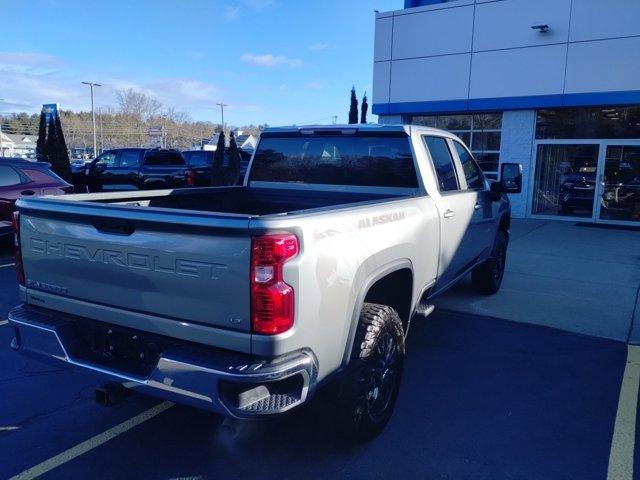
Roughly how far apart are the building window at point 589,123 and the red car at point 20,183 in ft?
40.9

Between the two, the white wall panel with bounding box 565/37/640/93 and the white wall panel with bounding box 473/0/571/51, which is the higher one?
the white wall panel with bounding box 473/0/571/51

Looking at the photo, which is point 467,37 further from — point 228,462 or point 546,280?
point 228,462

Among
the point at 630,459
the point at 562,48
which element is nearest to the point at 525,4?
the point at 562,48

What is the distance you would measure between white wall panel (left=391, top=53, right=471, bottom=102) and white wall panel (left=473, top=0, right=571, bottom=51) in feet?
2.57

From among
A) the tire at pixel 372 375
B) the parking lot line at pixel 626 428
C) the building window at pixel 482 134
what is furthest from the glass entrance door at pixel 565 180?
the tire at pixel 372 375

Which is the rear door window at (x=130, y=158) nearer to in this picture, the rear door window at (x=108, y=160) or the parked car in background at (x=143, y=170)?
the parked car in background at (x=143, y=170)

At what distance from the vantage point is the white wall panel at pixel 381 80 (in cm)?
1689

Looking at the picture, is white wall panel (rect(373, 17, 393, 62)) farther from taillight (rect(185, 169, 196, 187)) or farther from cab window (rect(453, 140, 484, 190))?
cab window (rect(453, 140, 484, 190))

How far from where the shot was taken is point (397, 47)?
54.4 ft

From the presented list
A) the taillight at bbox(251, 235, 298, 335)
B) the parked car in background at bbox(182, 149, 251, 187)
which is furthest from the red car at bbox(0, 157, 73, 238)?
the parked car in background at bbox(182, 149, 251, 187)

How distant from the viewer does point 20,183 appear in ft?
28.5

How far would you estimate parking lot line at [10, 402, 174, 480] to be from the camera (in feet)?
9.71

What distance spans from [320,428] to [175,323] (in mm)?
1278

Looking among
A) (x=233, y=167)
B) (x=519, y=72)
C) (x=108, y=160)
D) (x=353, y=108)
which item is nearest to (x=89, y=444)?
(x=519, y=72)
